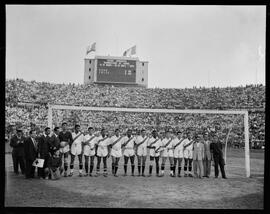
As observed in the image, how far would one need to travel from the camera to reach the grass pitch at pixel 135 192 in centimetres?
692

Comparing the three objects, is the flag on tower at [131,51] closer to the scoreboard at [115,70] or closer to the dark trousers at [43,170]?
the scoreboard at [115,70]

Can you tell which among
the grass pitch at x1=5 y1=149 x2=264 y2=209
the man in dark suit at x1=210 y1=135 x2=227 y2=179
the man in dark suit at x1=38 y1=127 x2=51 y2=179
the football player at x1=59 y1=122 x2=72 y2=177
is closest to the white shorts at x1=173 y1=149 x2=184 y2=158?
the grass pitch at x1=5 y1=149 x2=264 y2=209

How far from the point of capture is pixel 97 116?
23.6m

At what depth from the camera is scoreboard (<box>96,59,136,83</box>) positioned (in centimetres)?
3153

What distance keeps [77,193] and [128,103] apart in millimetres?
24291

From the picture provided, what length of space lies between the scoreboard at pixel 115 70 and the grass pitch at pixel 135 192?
893 inches

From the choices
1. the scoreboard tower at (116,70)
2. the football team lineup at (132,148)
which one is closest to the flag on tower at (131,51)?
the scoreboard tower at (116,70)

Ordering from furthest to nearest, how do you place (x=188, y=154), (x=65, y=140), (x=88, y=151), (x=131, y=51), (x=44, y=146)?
(x=131, y=51) → (x=188, y=154) → (x=88, y=151) → (x=65, y=140) → (x=44, y=146)

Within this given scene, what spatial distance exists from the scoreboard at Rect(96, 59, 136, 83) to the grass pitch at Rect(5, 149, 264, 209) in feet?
74.4

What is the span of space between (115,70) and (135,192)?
2469 cm

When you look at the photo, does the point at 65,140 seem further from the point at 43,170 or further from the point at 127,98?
the point at 127,98

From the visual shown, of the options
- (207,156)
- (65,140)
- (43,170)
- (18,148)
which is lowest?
(43,170)

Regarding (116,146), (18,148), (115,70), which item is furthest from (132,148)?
(115,70)

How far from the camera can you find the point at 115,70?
31625 millimetres
